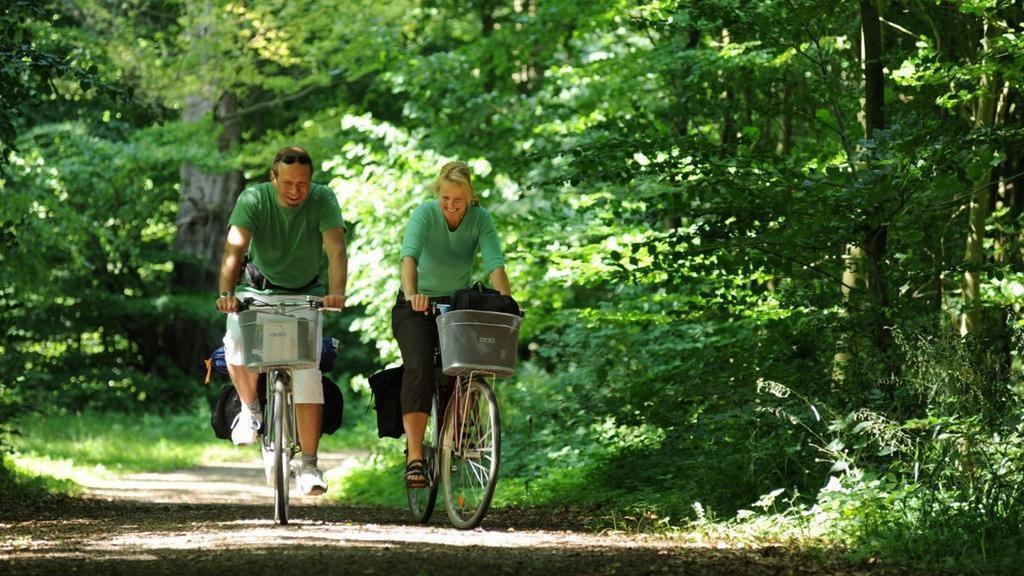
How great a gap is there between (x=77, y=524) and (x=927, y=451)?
469 centimetres

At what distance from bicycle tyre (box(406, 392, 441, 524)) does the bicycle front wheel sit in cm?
6

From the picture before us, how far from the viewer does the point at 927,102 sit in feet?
28.0

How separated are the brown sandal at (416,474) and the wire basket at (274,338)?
1009 mm

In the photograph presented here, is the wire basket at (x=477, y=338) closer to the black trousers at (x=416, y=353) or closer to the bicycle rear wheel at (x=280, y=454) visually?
the black trousers at (x=416, y=353)

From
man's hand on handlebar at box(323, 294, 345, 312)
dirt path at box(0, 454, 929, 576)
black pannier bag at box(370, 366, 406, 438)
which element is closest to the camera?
dirt path at box(0, 454, 929, 576)

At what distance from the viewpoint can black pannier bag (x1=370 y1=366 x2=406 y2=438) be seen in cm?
793

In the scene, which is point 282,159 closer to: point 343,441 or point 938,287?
point 938,287

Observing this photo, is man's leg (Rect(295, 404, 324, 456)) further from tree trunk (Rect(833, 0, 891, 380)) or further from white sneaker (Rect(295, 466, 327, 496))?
tree trunk (Rect(833, 0, 891, 380))

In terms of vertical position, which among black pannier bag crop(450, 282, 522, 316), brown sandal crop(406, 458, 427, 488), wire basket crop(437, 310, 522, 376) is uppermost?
black pannier bag crop(450, 282, 522, 316)

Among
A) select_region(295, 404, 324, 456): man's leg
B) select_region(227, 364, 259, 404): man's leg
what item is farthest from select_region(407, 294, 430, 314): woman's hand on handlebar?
select_region(227, 364, 259, 404): man's leg

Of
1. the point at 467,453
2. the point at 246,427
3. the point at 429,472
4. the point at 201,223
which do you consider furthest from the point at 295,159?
the point at 201,223

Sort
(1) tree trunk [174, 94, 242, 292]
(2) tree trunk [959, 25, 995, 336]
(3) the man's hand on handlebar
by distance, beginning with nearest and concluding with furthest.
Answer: (3) the man's hand on handlebar → (2) tree trunk [959, 25, 995, 336] → (1) tree trunk [174, 94, 242, 292]

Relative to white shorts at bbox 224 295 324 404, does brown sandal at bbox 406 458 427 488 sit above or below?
below

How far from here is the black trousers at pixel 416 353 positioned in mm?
7453
